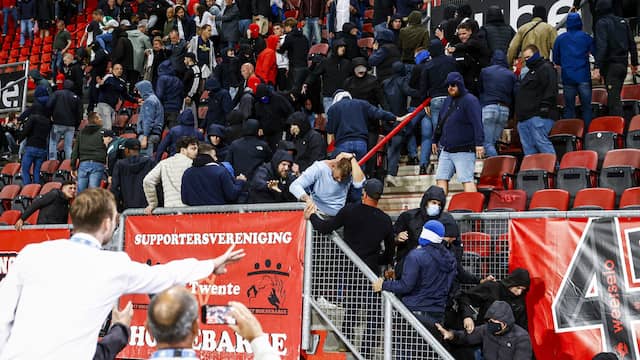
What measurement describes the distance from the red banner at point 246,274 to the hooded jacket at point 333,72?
177 inches

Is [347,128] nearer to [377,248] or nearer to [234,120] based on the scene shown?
[234,120]

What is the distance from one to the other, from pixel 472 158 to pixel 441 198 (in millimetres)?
1874

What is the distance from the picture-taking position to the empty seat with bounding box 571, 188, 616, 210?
8.87 m

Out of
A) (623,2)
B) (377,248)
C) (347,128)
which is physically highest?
(623,2)

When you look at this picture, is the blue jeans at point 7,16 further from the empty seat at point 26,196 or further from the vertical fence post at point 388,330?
the vertical fence post at point 388,330

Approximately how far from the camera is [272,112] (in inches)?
493

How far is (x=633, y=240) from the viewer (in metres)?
7.13

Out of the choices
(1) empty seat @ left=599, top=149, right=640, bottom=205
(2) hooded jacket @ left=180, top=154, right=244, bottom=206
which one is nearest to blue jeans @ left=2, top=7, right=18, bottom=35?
(2) hooded jacket @ left=180, top=154, right=244, bottom=206

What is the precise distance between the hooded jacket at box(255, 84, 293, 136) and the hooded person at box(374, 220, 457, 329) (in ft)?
17.1

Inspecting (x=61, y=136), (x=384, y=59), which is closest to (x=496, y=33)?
(x=384, y=59)

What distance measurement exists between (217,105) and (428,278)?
7.65 meters

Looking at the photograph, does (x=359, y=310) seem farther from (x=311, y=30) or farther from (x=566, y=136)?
(x=311, y=30)

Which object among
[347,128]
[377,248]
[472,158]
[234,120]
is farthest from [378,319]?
[234,120]

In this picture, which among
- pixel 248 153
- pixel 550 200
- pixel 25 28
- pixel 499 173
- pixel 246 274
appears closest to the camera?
pixel 246 274
